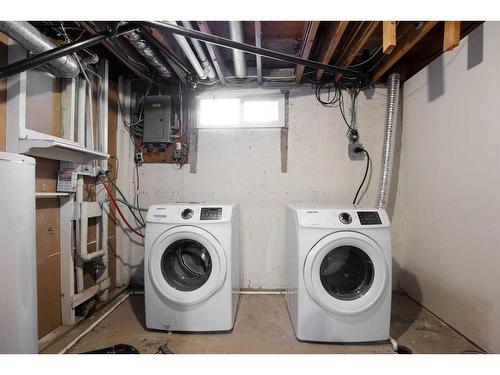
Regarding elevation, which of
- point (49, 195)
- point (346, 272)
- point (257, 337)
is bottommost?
point (257, 337)

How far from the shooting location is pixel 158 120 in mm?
2365

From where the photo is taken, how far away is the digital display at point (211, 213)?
1.71 meters

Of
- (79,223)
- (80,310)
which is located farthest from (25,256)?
(80,310)

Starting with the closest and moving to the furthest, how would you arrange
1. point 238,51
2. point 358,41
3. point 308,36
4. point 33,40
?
point 33,40 → point 308,36 → point 358,41 → point 238,51

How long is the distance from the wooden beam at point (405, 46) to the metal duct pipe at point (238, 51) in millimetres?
1078

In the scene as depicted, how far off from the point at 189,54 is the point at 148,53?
0.30 meters

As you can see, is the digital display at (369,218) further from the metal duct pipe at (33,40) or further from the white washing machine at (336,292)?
the metal duct pipe at (33,40)

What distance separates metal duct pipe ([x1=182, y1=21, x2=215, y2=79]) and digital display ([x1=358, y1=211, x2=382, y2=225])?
1.57 meters

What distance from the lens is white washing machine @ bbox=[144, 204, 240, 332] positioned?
5.44 feet

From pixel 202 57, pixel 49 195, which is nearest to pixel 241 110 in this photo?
pixel 202 57

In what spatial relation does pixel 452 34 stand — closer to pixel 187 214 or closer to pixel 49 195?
pixel 187 214

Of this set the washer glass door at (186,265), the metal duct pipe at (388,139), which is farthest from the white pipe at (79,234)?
the metal duct pipe at (388,139)

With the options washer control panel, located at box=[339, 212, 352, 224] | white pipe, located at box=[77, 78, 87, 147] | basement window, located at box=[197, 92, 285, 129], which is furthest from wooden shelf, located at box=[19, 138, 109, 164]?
washer control panel, located at box=[339, 212, 352, 224]

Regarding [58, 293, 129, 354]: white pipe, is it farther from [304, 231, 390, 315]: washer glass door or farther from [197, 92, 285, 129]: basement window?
[197, 92, 285, 129]: basement window
